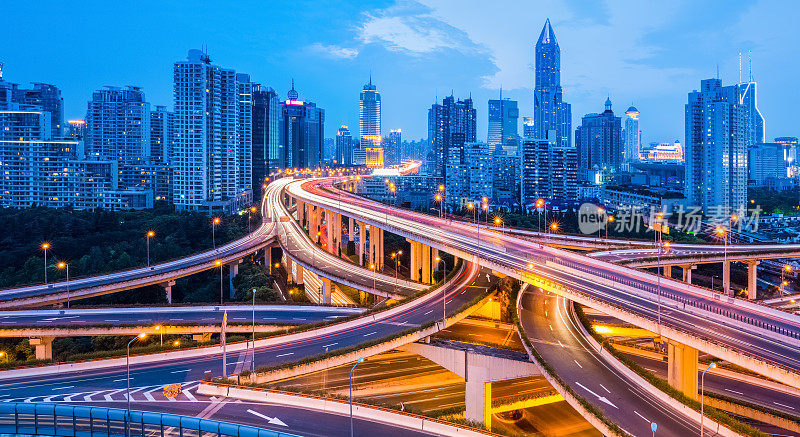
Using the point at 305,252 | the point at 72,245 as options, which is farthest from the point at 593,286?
the point at 72,245

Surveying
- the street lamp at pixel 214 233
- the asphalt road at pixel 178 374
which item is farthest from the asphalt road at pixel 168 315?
the street lamp at pixel 214 233

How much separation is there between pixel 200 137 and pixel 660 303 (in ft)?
346

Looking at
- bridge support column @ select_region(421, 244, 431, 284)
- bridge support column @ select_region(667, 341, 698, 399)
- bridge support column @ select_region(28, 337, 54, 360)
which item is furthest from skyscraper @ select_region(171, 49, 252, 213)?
bridge support column @ select_region(667, 341, 698, 399)

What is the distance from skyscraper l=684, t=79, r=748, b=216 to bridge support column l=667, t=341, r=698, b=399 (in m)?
110

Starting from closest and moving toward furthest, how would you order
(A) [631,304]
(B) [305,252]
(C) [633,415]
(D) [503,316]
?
(C) [633,415], (A) [631,304], (D) [503,316], (B) [305,252]

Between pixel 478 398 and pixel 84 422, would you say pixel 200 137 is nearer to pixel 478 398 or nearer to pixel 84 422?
pixel 478 398

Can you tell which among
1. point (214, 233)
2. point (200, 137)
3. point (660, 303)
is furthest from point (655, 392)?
point (200, 137)

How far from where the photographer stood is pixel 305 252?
66.9 meters

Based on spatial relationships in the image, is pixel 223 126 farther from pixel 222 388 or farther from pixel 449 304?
pixel 222 388

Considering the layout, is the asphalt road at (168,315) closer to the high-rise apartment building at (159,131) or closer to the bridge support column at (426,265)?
the bridge support column at (426,265)

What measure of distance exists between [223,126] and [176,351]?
99.0 m

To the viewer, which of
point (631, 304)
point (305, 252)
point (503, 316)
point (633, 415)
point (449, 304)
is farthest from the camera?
point (305, 252)

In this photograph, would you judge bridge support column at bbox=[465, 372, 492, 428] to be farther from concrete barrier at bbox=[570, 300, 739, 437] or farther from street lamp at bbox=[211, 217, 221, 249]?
street lamp at bbox=[211, 217, 221, 249]

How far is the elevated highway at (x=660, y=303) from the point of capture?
23047 mm
